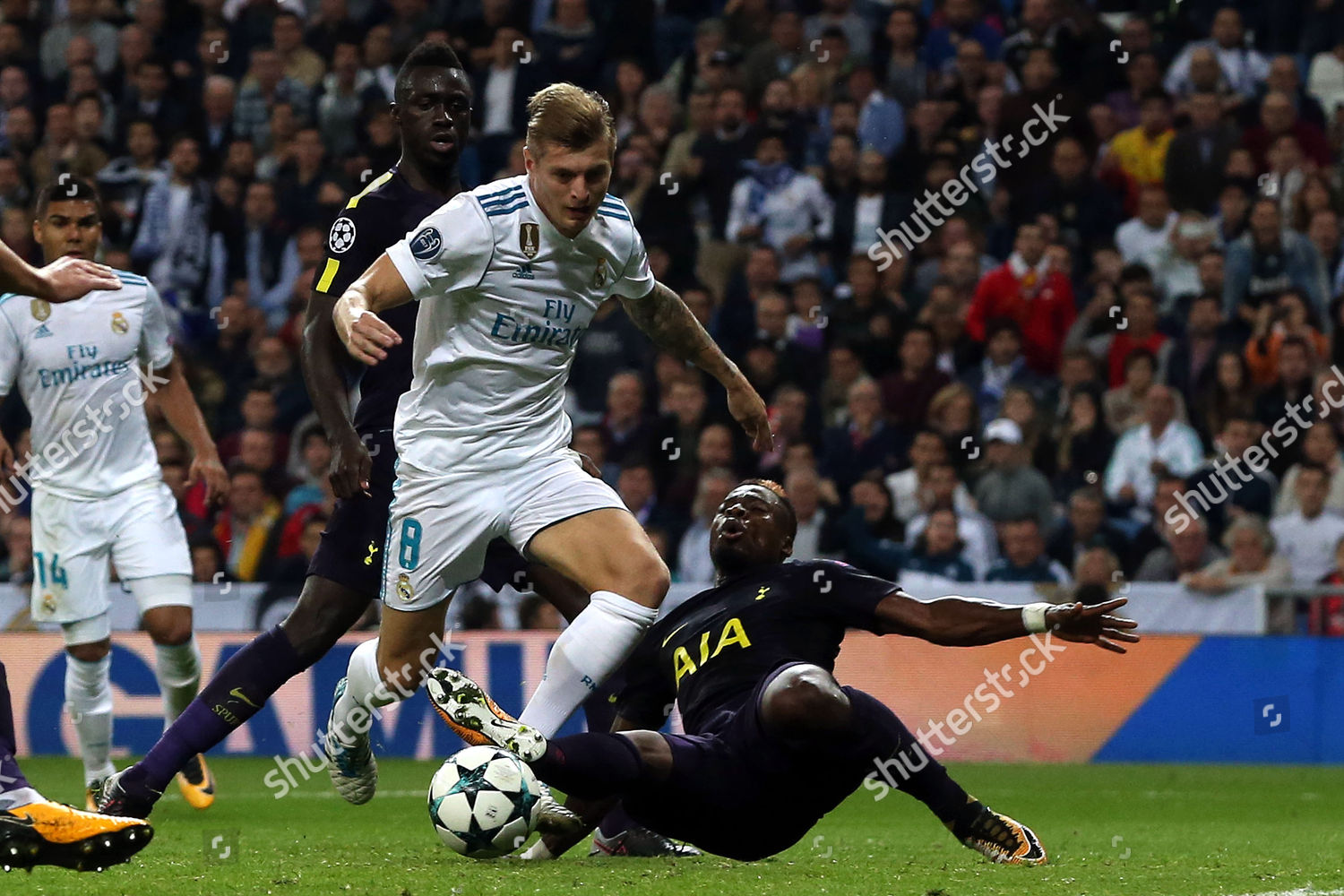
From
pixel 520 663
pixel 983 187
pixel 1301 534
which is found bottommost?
pixel 520 663

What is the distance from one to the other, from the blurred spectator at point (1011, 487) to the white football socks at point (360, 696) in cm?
584

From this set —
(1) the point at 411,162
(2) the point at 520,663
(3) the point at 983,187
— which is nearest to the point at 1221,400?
(3) the point at 983,187

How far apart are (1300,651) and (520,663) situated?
415cm

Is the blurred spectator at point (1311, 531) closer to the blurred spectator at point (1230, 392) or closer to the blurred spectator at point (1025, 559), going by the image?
the blurred spectator at point (1230, 392)

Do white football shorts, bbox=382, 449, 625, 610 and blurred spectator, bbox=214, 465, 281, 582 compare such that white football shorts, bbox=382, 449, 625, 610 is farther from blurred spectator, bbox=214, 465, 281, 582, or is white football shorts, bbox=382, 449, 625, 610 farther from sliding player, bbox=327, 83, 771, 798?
blurred spectator, bbox=214, 465, 281, 582

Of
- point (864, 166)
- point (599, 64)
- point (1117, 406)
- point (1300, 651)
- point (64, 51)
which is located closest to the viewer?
point (1300, 651)

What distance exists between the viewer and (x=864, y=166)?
513 inches

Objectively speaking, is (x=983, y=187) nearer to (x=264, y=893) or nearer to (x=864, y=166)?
(x=864, y=166)

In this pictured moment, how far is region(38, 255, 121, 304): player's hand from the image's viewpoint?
4.54 metres

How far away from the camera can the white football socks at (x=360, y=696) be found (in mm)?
5914

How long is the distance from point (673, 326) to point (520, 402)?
2.18 feet

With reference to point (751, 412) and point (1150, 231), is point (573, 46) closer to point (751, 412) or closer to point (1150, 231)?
point (1150, 231)

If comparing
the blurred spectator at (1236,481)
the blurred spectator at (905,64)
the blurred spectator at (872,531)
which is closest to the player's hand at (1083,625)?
the blurred spectator at (872,531)

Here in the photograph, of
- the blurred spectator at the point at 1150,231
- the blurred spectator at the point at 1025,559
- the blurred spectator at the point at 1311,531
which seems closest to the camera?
the blurred spectator at the point at 1025,559
